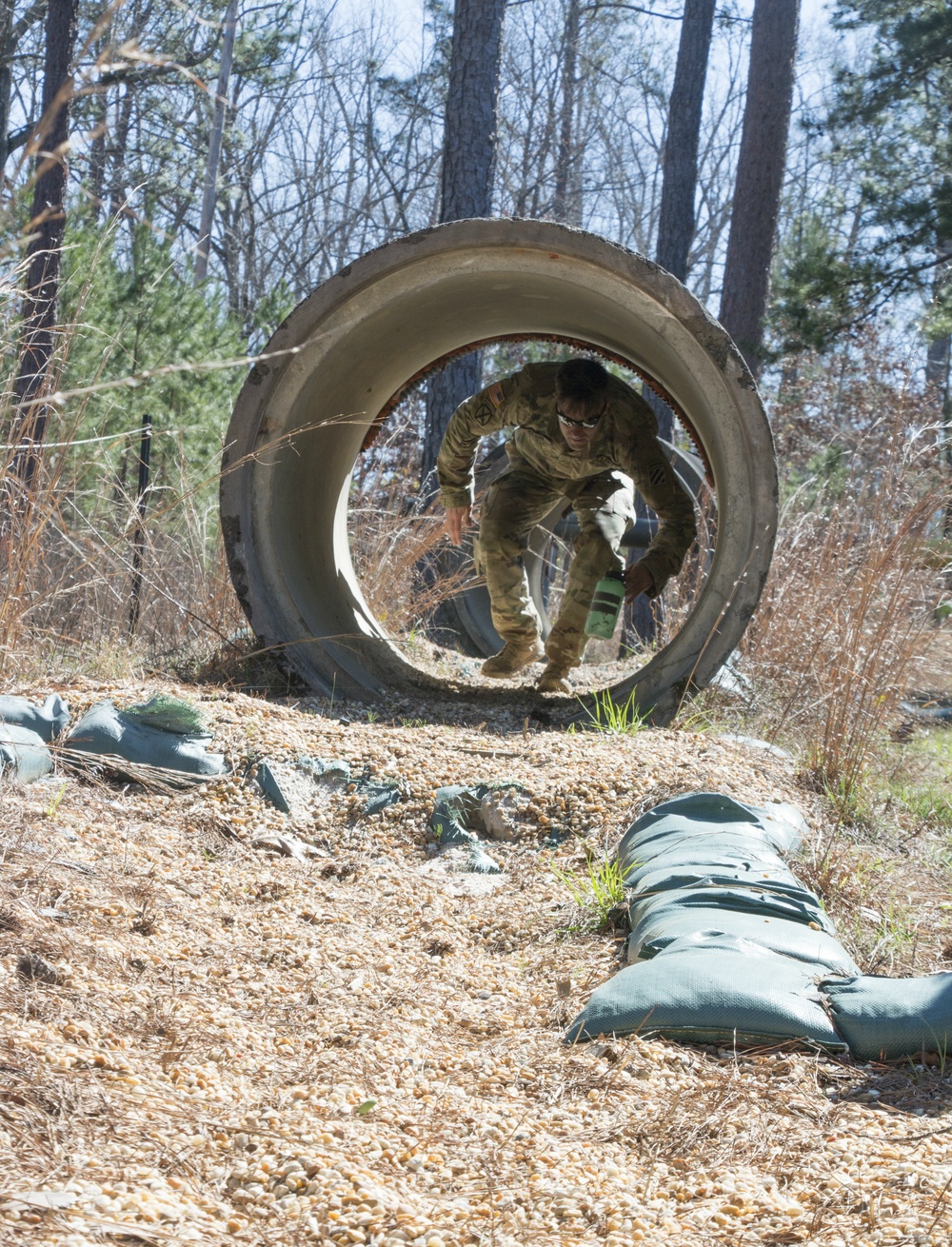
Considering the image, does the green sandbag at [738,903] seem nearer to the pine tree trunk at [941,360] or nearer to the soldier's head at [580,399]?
the soldier's head at [580,399]

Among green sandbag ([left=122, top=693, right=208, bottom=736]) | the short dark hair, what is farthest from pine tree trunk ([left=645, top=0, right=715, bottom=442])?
green sandbag ([left=122, top=693, right=208, bottom=736])

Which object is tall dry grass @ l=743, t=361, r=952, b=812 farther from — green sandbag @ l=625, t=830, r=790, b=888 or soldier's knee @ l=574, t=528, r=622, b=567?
green sandbag @ l=625, t=830, r=790, b=888

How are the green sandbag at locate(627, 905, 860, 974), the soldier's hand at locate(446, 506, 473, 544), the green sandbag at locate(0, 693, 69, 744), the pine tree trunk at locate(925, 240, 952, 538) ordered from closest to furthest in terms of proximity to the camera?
the green sandbag at locate(627, 905, 860, 974), the green sandbag at locate(0, 693, 69, 744), the soldier's hand at locate(446, 506, 473, 544), the pine tree trunk at locate(925, 240, 952, 538)

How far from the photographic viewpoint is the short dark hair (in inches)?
202

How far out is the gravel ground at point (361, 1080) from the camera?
4.99ft

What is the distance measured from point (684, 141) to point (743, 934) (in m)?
→ 9.11

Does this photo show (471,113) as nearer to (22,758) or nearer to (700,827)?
(22,758)

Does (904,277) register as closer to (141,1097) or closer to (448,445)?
(448,445)

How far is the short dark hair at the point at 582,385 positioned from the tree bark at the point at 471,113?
1.98 meters

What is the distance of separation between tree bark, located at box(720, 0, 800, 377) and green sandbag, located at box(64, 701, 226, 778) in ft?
21.1

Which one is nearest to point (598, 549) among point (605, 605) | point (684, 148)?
point (605, 605)

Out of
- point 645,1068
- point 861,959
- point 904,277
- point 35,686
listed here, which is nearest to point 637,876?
point 861,959

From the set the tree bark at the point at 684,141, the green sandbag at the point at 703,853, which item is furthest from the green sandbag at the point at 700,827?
the tree bark at the point at 684,141

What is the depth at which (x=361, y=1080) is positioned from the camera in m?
1.98
